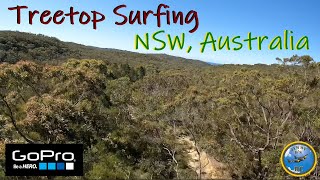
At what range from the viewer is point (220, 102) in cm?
2458

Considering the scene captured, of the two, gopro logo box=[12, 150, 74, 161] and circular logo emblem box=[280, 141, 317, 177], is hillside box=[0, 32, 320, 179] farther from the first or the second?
circular logo emblem box=[280, 141, 317, 177]

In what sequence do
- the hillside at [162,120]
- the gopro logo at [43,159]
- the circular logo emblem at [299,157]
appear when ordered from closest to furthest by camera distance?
the gopro logo at [43,159], the circular logo emblem at [299,157], the hillside at [162,120]

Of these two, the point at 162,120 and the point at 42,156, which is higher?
the point at 42,156

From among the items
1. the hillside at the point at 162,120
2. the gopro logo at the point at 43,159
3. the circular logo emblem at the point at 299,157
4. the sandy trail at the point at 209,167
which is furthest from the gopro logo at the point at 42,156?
the sandy trail at the point at 209,167

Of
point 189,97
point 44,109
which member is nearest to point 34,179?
point 44,109

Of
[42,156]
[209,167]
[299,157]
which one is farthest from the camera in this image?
[209,167]

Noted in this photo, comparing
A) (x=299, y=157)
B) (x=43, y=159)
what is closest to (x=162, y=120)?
(x=299, y=157)

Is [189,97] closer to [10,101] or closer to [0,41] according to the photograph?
[10,101]

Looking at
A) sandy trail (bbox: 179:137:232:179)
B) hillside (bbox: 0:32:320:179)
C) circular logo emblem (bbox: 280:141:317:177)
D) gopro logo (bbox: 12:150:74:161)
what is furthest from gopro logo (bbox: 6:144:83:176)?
sandy trail (bbox: 179:137:232:179)

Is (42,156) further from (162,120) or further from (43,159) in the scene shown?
(162,120)

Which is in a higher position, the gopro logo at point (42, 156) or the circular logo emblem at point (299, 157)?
the gopro logo at point (42, 156)

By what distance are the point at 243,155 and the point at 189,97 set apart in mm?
6981

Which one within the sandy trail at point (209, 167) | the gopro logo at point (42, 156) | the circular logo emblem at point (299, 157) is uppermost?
the gopro logo at point (42, 156)

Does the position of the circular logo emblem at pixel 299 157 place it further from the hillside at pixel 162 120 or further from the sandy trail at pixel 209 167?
the sandy trail at pixel 209 167
